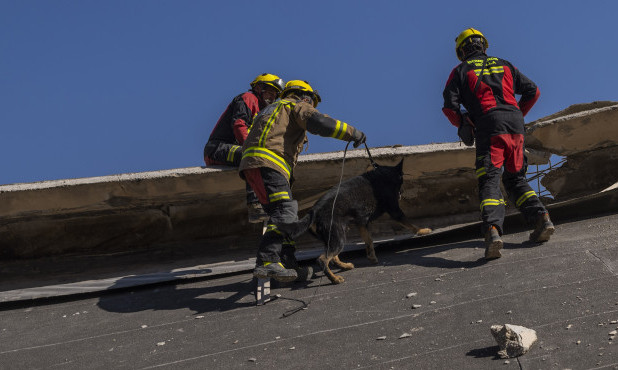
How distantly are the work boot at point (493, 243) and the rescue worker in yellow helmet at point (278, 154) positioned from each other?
1199 mm

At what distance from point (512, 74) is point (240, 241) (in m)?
3.00

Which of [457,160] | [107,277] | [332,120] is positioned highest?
[332,120]

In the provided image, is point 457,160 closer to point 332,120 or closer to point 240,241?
point 332,120

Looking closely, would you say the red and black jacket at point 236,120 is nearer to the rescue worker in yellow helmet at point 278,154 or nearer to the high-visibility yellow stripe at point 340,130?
the rescue worker in yellow helmet at point 278,154

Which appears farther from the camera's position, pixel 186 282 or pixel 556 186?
pixel 556 186

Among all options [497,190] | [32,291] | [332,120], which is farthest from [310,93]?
[32,291]

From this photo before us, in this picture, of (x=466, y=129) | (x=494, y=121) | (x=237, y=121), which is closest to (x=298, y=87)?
(x=237, y=121)

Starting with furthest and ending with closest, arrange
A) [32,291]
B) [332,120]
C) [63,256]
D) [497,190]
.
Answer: [63,256] → [32,291] → [497,190] → [332,120]

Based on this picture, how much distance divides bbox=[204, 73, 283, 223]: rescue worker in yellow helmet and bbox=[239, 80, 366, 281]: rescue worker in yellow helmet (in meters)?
0.92

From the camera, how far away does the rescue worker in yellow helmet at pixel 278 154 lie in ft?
15.6

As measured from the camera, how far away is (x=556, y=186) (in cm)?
664

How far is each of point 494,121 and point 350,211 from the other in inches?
54.1

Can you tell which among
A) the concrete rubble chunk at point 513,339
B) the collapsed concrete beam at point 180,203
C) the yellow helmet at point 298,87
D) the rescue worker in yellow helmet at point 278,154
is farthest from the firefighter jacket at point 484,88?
the concrete rubble chunk at point 513,339

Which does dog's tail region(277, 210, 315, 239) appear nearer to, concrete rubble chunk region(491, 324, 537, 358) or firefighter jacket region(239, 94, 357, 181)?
firefighter jacket region(239, 94, 357, 181)
